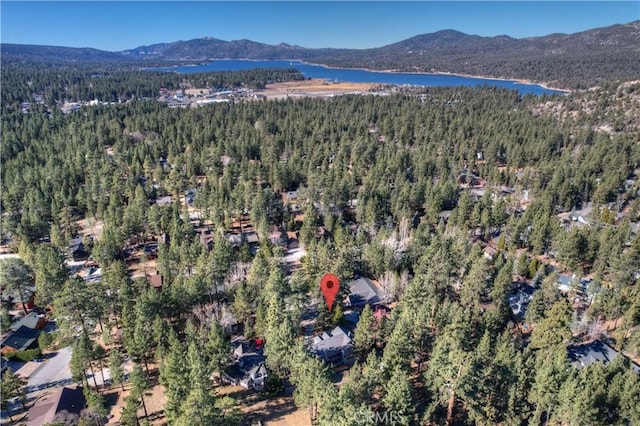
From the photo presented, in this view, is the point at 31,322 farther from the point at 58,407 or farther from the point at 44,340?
the point at 58,407

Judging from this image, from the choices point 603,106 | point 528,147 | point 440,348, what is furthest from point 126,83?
point 440,348

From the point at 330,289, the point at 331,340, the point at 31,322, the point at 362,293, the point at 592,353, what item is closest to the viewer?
the point at 592,353

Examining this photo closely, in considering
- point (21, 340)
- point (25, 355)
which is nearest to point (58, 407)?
point (25, 355)

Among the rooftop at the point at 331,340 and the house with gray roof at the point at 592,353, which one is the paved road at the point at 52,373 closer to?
the rooftop at the point at 331,340

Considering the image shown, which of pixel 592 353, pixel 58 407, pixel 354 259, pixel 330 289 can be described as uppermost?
pixel 330 289

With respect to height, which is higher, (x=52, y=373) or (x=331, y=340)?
(x=331, y=340)

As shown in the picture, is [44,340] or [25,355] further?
[44,340]

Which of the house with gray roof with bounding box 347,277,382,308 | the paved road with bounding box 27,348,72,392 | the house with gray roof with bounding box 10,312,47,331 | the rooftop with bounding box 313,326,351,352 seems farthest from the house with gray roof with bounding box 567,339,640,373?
the house with gray roof with bounding box 10,312,47,331

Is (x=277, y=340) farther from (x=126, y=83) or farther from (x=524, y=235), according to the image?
(x=126, y=83)
